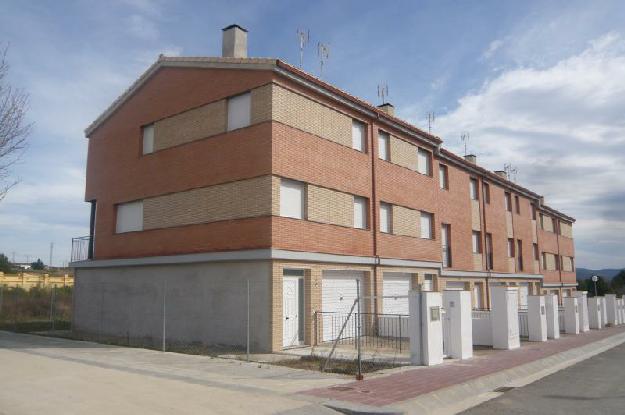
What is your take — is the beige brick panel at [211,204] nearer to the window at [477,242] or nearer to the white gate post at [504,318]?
the white gate post at [504,318]

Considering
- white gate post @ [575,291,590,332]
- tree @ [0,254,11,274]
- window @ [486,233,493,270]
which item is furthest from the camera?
tree @ [0,254,11,274]

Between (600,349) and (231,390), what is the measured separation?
14224mm

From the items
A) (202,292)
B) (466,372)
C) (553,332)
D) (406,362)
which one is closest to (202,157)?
(202,292)

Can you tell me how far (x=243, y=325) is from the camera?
15.9 m

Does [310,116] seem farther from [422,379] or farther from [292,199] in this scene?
[422,379]

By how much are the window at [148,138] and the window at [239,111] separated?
15.3ft

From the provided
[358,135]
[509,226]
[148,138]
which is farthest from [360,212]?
[509,226]

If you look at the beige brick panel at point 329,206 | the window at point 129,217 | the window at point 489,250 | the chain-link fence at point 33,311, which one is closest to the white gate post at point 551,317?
the beige brick panel at point 329,206

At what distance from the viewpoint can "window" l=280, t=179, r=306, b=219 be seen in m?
16.6

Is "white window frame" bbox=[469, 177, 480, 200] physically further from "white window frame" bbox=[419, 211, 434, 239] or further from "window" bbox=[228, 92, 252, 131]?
"window" bbox=[228, 92, 252, 131]

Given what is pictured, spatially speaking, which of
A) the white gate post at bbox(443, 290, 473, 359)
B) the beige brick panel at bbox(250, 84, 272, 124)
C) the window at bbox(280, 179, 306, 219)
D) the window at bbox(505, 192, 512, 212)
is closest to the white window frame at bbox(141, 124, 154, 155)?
the beige brick panel at bbox(250, 84, 272, 124)

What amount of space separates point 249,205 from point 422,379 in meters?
7.75

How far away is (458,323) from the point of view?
14164 mm

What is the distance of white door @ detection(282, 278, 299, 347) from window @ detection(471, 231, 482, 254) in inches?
665
